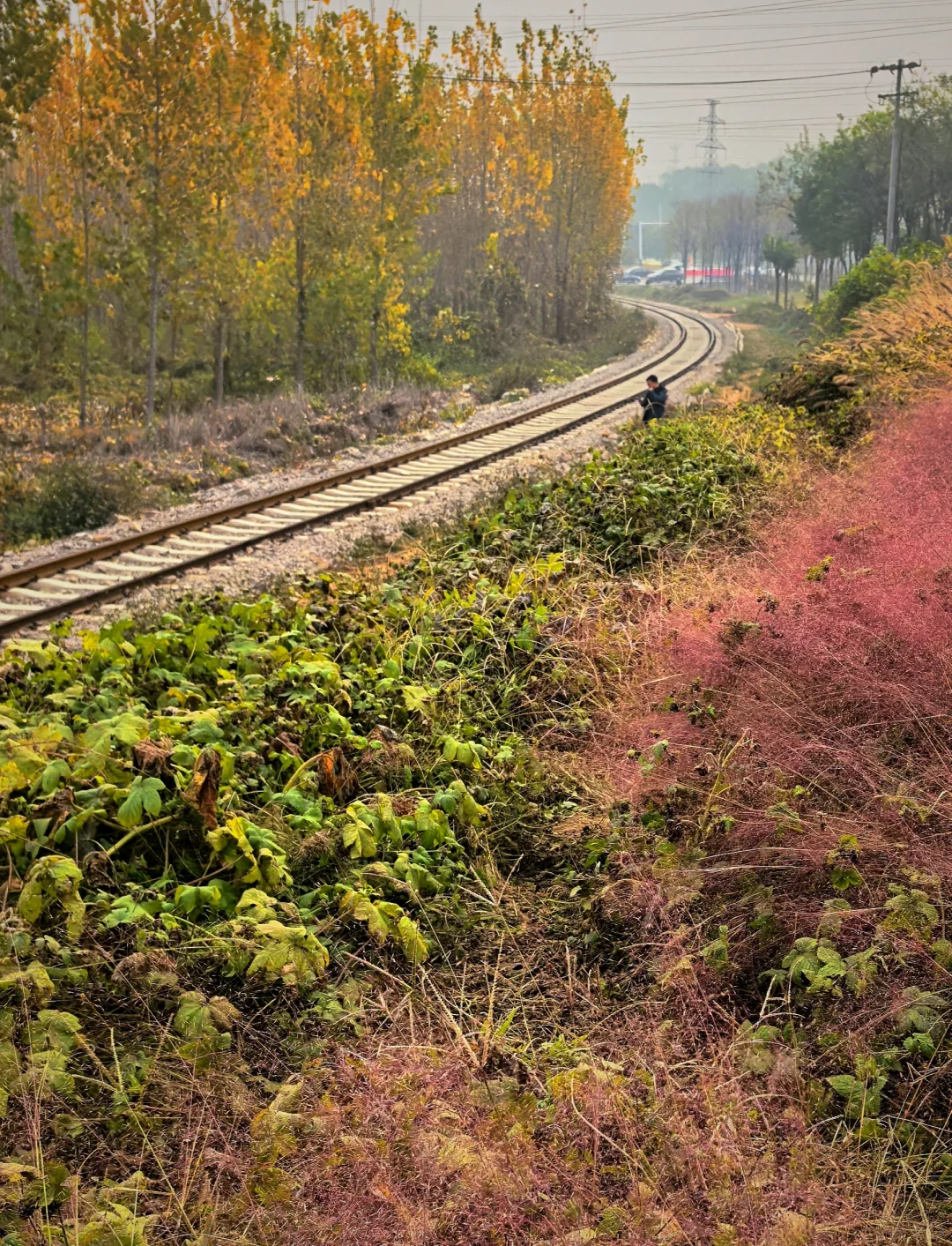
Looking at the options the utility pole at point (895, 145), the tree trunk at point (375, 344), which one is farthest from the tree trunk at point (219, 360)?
the utility pole at point (895, 145)

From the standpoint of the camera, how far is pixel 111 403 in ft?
71.8

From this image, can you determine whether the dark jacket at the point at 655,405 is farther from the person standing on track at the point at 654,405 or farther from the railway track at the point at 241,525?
the railway track at the point at 241,525

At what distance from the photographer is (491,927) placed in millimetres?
4195

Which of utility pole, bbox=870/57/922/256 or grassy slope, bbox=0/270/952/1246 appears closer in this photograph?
grassy slope, bbox=0/270/952/1246

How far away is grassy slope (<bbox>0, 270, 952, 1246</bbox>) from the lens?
9.25ft

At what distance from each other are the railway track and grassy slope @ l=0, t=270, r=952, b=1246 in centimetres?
294

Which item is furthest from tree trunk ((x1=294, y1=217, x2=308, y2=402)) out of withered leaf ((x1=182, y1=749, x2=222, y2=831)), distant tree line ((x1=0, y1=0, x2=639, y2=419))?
withered leaf ((x1=182, y1=749, x2=222, y2=831))

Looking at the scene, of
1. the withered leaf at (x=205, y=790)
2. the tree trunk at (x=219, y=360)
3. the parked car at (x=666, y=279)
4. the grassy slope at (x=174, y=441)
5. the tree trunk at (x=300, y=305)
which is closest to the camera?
the withered leaf at (x=205, y=790)

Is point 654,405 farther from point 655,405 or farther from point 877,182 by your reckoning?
point 877,182

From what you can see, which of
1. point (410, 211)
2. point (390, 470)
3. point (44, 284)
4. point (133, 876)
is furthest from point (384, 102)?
point (133, 876)

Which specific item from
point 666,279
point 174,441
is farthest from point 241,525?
point 666,279

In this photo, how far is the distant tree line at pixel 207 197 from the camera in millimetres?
17703

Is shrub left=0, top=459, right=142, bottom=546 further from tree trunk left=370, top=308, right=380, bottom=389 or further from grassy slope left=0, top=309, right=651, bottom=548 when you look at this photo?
tree trunk left=370, top=308, right=380, bottom=389

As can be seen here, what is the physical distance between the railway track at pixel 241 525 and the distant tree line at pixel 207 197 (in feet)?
21.0
